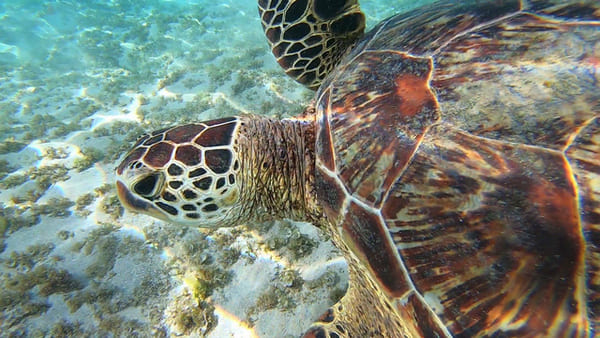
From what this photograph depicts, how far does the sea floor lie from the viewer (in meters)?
1.96

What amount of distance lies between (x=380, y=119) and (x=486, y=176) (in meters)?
0.44

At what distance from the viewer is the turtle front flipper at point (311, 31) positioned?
2.17 meters

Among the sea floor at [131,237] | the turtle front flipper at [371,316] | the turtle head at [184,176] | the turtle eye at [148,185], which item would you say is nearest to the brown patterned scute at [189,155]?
the turtle head at [184,176]

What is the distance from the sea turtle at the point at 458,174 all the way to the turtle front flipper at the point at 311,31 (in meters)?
0.72

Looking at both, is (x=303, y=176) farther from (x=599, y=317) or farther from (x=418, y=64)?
(x=599, y=317)

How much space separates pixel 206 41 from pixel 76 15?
8.39m

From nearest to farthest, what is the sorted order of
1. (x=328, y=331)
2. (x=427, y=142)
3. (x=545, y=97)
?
(x=545, y=97)
(x=427, y=142)
(x=328, y=331)

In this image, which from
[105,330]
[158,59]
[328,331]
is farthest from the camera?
[158,59]

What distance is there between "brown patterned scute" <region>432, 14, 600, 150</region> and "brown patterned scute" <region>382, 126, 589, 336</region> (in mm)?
67

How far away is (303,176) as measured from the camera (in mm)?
1692

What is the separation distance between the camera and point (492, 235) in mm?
876

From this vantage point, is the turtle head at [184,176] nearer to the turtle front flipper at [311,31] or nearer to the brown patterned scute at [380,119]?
the brown patterned scute at [380,119]

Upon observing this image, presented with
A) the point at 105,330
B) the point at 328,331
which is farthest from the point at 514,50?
the point at 105,330

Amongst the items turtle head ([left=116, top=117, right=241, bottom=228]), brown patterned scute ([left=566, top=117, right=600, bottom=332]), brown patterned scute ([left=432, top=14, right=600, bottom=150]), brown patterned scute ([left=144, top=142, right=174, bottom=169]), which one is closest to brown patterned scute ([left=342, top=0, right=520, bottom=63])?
brown patterned scute ([left=432, top=14, right=600, bottom=150])
